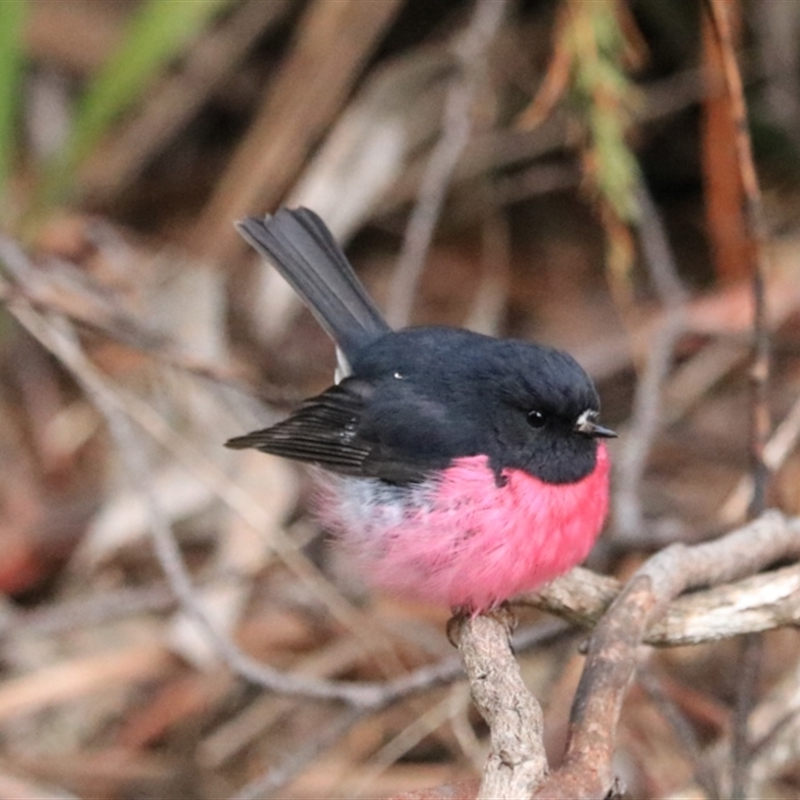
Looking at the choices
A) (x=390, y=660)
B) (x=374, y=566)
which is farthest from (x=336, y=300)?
(x=390, y=660)

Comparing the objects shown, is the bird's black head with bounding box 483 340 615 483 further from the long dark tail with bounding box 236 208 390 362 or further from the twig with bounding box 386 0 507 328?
the twig with bounding box 386 0 507 328

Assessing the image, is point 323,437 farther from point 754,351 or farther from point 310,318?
point 310,318

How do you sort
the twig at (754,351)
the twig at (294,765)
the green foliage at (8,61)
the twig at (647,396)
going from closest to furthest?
the twig at (754,351) → the twig at (294,765) → the twig at (647,396) → the green foliage at (8,61)

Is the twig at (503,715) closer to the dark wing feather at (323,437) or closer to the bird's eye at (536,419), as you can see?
the bird's eye at (536,419)

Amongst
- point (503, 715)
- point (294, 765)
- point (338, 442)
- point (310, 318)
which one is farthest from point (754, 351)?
point (310, 318)

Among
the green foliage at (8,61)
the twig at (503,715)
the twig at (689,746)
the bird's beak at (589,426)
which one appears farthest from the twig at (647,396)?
the green foliage at (8,61)

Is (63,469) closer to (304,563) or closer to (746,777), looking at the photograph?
(304,563)
